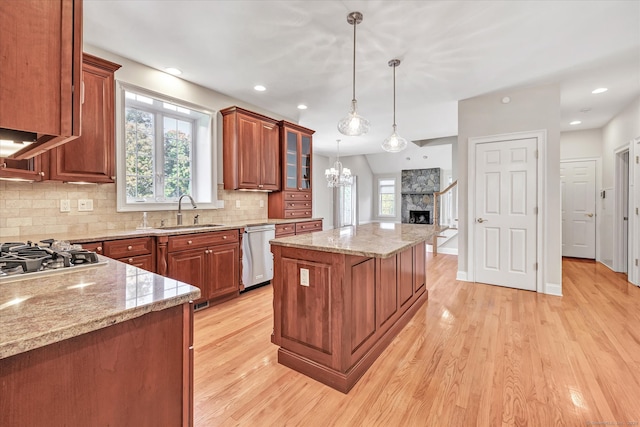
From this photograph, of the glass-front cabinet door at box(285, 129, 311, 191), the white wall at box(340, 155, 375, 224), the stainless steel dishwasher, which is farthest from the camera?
the white wall at box(340, 155, 375, 224)

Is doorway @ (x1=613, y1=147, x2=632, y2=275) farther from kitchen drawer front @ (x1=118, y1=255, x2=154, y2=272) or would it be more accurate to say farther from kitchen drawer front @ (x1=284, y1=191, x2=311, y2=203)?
kitchen drawer front @ (x1=118, y1=255, x2=154, y2=272)

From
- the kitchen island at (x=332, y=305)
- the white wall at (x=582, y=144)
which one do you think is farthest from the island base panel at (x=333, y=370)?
the white wall at (x=582, y=144)

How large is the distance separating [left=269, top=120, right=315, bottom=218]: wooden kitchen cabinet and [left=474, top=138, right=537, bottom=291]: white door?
102 inches

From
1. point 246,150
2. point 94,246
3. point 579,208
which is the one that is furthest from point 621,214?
point 94,246

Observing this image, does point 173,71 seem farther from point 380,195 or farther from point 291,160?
point 380,195

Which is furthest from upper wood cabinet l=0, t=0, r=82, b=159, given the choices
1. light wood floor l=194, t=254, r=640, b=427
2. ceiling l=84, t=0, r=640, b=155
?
ceiling l=84, t=0, r=640, b=155

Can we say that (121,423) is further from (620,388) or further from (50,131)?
(620,388)

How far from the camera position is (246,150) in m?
3.84

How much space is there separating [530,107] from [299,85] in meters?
2.94

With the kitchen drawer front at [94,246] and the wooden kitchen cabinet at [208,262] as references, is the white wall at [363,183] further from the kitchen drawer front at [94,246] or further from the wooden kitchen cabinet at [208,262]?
the kitchen drawer front at [94,246]

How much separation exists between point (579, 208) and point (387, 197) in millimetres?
6192

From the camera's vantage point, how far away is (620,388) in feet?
5.82

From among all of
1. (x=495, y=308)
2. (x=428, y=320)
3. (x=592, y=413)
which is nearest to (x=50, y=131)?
(x=592, y=413)

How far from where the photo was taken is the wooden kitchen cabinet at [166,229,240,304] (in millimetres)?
2770
